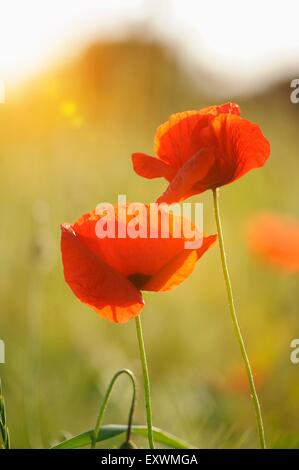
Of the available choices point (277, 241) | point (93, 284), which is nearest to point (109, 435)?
point (93, 284)

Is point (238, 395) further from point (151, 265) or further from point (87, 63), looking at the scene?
point (87, 63)

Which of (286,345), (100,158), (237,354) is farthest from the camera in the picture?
(100,158)

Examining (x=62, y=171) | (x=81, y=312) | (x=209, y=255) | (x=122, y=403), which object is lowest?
(x=122, y=403)

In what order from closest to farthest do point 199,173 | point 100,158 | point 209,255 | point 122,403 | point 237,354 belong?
point 199,173 → point 122,403 → point 237,354 → point 100,158 → point 209,255

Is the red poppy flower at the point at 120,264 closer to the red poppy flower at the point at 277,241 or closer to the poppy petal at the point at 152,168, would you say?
the poppy petal at the point at 152,168

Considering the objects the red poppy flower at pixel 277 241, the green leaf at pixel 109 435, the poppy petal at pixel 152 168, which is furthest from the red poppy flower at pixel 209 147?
Result: the red poppy flower at pixel 277 241
